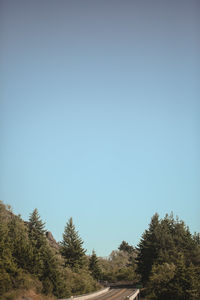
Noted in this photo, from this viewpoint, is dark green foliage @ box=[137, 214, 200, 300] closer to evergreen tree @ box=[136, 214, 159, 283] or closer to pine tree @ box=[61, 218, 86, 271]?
evergreen tree @ box=[136, 214, 159, 283]

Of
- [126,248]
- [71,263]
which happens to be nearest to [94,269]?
[71,263]

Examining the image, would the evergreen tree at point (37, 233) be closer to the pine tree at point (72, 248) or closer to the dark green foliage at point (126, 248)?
the pine tree at point (72, 248)

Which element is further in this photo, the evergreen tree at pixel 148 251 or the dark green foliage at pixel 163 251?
the evergreen tree at pixel 148 251

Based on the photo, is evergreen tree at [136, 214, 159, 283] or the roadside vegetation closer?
the roadside vegetation

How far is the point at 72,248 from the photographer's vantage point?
221 ft

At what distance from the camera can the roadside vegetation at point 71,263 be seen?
37.1m

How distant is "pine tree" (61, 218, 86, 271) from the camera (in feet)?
216

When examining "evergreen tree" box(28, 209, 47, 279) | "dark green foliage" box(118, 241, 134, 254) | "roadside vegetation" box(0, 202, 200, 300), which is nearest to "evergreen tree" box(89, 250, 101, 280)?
"roadside vegetation" box(0, 202, 200, 300)

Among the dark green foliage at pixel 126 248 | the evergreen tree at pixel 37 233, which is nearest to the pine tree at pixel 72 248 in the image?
the evergreen tree at pixel 37 233

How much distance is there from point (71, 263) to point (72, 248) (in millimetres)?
3323

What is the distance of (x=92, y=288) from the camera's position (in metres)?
58.2

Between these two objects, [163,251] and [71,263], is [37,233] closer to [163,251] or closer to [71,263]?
[71,263]

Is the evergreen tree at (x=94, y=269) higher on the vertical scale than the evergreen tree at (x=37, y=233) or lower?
lower

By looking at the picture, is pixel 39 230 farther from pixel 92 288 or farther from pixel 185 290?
pixel 185 290
